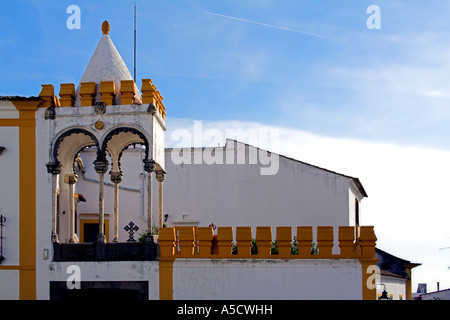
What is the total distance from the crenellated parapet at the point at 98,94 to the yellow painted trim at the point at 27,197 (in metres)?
0.38

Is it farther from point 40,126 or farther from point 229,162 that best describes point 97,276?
point 229,162

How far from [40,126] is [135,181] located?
33.9 feet

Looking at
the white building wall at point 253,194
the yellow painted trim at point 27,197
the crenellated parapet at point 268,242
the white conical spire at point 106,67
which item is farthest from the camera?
the white building wall at point 253,194

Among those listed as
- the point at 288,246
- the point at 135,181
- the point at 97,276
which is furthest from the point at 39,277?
the point at 135,181

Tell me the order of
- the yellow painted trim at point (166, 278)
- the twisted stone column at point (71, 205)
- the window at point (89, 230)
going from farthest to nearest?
the window at point (89, 230) < the twisted stone column at point (71, 205) < the yellow painted trim at point (166, 278)

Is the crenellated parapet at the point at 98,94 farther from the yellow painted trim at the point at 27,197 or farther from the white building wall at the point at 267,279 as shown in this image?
the white building wall at the point at 267,279

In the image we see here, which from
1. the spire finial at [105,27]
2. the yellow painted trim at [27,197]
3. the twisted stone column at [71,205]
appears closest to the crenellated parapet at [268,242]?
the yellow painted trim at [27,197]

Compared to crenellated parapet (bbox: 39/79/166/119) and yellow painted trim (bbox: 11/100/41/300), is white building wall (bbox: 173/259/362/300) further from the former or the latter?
crenellated parapet (bbox: 39/79/166/119)

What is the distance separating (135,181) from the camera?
26.6m

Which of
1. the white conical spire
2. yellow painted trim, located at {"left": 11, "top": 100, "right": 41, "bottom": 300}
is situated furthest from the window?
the white conical spire

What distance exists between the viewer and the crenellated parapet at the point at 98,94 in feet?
53.5

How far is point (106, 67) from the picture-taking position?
17.1 metres

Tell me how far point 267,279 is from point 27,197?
6056 millimetres

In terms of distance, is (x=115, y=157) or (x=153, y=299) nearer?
(x=153, y=299)
